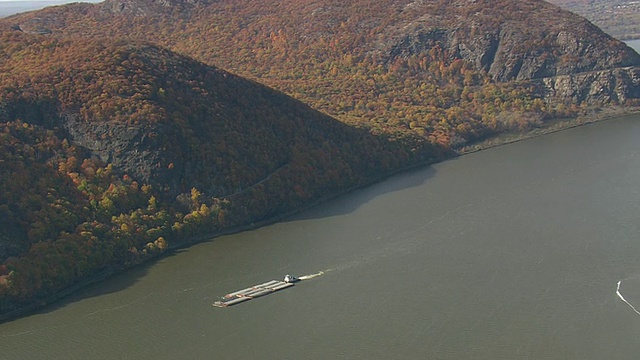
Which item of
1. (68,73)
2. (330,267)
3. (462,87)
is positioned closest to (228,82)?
(68,73)

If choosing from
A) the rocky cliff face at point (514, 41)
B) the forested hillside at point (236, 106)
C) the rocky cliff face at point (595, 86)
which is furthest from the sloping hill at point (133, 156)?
the rocky cliff face at point (514, 41)

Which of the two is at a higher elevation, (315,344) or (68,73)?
(68,73)

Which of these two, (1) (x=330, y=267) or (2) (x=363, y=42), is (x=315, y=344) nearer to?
(1) (x=330, y=267)

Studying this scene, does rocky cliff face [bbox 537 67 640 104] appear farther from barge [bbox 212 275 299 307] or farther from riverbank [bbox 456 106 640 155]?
barge [bbox 212 275 299 307]

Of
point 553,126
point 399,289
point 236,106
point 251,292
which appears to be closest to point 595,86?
point 553,126

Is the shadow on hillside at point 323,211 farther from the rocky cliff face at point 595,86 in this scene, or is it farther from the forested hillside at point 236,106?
the rocky cliff face at point 595,86
